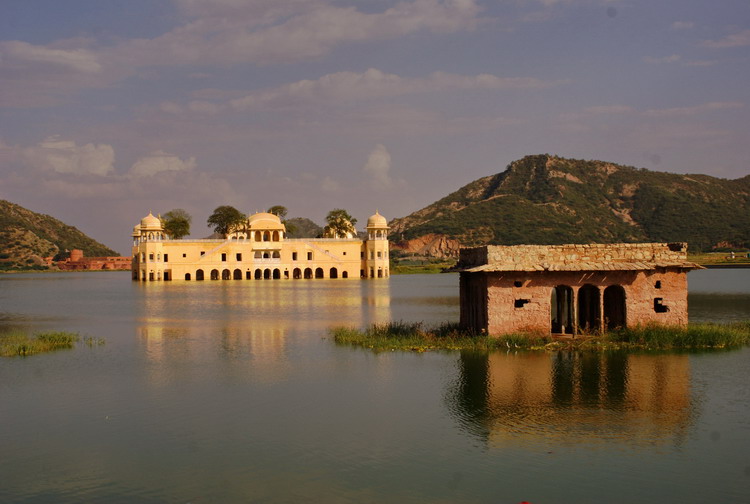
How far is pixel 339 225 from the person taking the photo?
87.8 meters

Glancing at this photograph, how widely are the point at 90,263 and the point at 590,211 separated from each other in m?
75.4

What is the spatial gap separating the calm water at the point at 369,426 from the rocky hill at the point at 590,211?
257 feet

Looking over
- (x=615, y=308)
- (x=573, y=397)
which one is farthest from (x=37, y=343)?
(x=615, y=308)

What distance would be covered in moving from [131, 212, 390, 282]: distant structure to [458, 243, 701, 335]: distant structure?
56.8m

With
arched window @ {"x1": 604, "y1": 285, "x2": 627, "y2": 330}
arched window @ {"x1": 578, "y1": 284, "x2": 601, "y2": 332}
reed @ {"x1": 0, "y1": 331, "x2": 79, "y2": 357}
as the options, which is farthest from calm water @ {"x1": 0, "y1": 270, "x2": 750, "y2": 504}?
arched window @ {"x1": 578, "y1": 284, "x2": 601, "y2": 332}

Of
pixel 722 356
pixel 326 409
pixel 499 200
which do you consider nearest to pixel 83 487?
pixel 326 409

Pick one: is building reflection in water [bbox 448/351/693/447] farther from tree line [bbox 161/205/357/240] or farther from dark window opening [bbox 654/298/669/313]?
tree line [bbox 161/205/357/240]

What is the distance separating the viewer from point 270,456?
11.1 metres

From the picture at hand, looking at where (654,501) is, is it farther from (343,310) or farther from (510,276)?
(343,310)

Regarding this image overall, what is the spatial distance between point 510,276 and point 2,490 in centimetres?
1256

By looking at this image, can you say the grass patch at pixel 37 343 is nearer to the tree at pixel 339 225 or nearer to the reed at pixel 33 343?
the reed at pixel 33 343

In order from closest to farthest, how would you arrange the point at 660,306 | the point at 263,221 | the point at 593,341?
the point at 593,341
the point at 660,306
the point at 263,221

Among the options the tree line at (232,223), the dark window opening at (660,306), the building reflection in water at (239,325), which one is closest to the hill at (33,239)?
the tree line at (232,223)

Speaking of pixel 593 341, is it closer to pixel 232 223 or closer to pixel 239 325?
pixel 239 325
